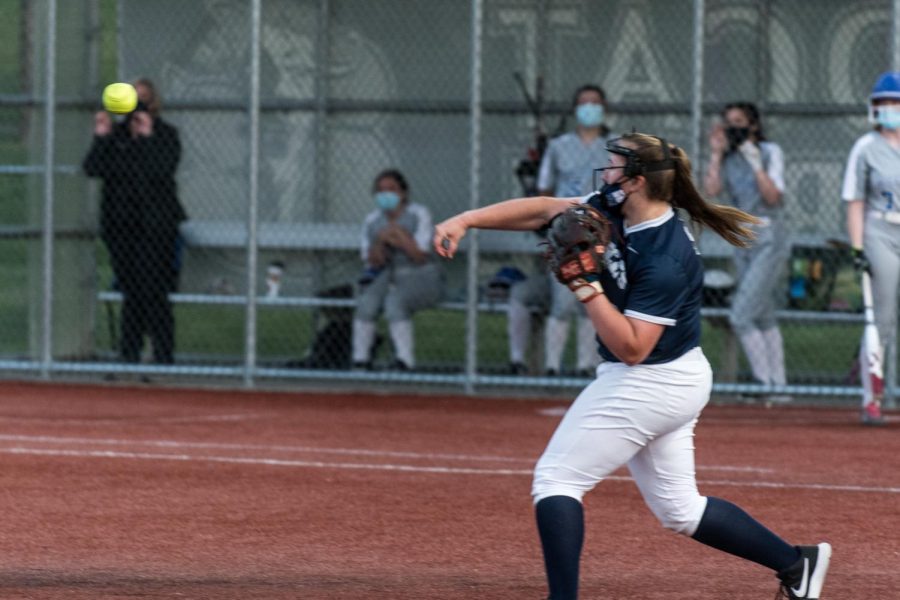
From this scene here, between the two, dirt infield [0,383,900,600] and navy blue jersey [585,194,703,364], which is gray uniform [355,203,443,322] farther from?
navy blue jersey [585,194,703,364]

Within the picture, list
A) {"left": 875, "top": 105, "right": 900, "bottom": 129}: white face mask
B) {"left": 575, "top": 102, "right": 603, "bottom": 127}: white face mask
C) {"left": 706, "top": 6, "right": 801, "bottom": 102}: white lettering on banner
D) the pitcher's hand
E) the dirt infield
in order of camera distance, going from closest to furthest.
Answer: the pitcher's hand → the dirt infield → {"left": 875, "top": 105, "right": 900, "bottom": 129}: white face mask → {"left": 575, "top": 102, "right": 603, "bottom": 127}: white face mask → {"left": 706, "top": 6, "right": 801, "bottom": 102}: white lettering on banner

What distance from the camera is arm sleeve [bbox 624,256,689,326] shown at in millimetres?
4852

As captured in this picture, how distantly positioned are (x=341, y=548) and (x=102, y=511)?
136 cm

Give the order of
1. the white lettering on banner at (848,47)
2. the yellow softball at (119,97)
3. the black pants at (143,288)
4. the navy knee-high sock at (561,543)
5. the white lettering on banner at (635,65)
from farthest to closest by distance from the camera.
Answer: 1. the white lettering on banner at (635,65)
2. the white lettering on banner at (848,47)
3. the black pants at (143,288)
4. the yellow softball at (119,97)
5. the navy knee-high sock at (561,543)

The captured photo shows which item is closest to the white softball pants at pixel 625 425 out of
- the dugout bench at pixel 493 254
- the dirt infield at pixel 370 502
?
the dirt infield at pixel 370 502

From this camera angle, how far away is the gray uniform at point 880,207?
34.0 ft

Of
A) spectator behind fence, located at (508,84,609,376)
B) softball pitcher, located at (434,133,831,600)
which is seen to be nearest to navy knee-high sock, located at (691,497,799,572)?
softball pitcher, located at (434,133,831,600)

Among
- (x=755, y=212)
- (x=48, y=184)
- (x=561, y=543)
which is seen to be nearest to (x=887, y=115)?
(x=755, y=212)

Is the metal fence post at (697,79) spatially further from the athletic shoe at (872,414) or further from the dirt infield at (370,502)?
the athletic shoe at (872,414)

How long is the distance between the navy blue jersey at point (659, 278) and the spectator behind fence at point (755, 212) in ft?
22.4

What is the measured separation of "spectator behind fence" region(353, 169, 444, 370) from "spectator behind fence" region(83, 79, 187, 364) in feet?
5.18

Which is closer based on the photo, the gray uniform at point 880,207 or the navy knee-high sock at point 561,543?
the navy knee-high sock at point 561,543

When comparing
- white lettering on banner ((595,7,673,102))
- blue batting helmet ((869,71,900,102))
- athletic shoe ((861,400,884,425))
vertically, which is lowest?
athletic shoe ((861,400,884,425))

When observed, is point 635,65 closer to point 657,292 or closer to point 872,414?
point 872,414
